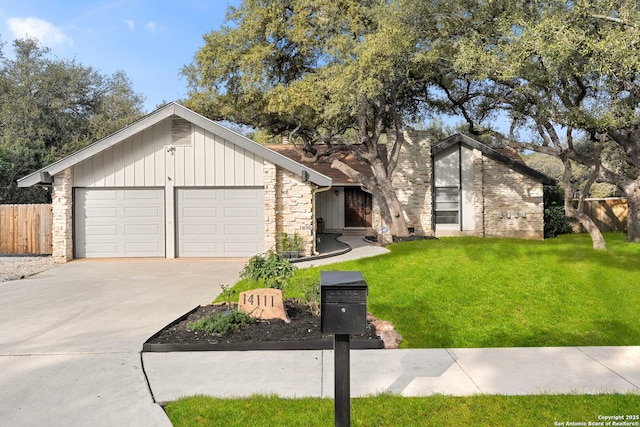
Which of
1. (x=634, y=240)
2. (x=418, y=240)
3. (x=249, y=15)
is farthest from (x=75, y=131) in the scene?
(x=634, y=240)

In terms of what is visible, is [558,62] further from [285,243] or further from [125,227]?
[125,227]

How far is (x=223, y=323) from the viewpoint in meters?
5.73

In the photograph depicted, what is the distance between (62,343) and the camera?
560 cm

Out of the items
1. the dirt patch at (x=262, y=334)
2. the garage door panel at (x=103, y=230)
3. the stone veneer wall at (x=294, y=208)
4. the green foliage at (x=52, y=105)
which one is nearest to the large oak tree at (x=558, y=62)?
the stone veneer wall at (x=294, y=208)

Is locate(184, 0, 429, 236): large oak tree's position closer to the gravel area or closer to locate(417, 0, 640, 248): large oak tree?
locate(417, 0, 640, 248): large oak tree

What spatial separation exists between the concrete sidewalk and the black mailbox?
3.49 feet

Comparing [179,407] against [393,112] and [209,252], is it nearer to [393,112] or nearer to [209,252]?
[209,252]

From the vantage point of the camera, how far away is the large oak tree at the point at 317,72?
14.1m

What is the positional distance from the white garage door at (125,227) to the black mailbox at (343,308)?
11506 mm

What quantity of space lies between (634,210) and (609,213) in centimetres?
725

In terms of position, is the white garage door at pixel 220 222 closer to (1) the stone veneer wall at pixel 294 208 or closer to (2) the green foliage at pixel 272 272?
(1) the stone veneer wall at pixel 294 208

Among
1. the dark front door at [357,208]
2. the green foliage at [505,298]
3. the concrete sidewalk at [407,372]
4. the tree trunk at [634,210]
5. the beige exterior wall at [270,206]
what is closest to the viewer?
the concrete sidewalk at [407,372]

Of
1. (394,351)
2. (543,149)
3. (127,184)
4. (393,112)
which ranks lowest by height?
(394,351)

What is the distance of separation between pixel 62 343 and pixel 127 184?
8.74 m
